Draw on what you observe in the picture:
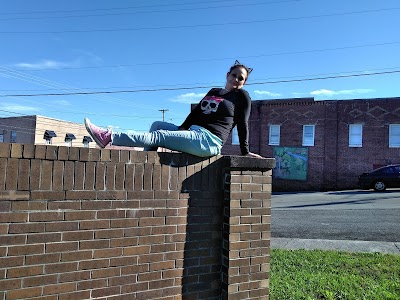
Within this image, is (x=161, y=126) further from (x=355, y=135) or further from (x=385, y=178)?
(x=355, y=135)

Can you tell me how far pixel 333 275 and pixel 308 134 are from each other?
24504 millimetres

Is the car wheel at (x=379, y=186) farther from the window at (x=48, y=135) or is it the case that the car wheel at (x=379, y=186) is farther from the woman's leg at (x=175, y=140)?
the window at (x=48, y=135)

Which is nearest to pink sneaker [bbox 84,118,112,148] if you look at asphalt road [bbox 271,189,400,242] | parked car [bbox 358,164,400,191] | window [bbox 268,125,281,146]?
asphalt road [bbox 271,189,400,242]

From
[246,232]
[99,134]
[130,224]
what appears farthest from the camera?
[246,232]

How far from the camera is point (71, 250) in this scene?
255cm

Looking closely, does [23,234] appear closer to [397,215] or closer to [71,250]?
[71,250]

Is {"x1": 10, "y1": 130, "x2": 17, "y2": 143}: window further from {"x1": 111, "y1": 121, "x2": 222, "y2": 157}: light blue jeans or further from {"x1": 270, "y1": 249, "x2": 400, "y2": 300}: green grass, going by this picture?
{"x1": 111, "y1": 121, "x2": 222, "y2": 157}: light blue jeans

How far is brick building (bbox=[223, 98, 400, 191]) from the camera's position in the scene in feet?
85.5

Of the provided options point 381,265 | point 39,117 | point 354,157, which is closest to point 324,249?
point 381,265

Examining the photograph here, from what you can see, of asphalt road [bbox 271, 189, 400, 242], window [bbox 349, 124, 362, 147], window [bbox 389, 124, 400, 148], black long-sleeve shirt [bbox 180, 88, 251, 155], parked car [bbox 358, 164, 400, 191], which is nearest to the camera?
black long-sleeve shirt [bbox 180, 88, 251, 155]

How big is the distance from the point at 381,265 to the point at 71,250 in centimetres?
478

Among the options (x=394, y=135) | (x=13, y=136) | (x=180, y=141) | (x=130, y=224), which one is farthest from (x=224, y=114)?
(x=13, y=136)

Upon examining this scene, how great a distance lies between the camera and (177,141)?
10.2 feet

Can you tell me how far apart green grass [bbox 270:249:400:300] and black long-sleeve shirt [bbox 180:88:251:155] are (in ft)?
6.71
